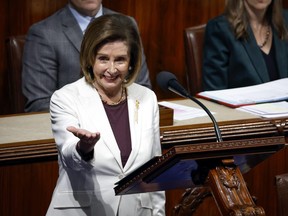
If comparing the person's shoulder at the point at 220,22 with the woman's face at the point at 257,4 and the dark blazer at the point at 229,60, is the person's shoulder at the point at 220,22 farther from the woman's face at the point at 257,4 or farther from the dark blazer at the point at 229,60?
the woman's face at the point at 257,4

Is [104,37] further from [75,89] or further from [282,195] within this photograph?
[282,195]

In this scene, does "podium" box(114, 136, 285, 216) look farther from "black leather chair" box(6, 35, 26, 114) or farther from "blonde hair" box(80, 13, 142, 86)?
"black leather chair" box(6, 35, 26, 114)

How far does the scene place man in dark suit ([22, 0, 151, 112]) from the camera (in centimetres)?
357

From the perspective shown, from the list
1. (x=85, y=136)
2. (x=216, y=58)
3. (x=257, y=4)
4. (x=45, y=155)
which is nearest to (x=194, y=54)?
(x=216, y=58)

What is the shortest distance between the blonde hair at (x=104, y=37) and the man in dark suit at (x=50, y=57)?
3.75 ft

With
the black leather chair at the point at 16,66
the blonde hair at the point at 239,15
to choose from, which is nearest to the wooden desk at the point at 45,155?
the black leather chair at the point at 16,66

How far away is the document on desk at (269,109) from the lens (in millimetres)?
3166

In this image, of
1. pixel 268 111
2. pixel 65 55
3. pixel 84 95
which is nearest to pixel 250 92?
pixel 268 111

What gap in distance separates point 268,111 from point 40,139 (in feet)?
3.13

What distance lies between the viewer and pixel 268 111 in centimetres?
321

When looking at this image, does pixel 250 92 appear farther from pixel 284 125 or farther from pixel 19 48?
pixel 19 48

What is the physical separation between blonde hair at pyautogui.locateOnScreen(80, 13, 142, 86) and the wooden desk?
434 millimetres

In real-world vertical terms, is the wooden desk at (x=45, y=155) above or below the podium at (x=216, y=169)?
below

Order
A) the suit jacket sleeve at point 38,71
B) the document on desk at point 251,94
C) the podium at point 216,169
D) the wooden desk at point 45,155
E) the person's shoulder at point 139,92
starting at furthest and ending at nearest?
the suit jacket sleeve at point 38,71
the document on desk at point 251,94
the wooden desk at point 45,155
the person's shoulder at point 139,92
the podium at point 216,169
